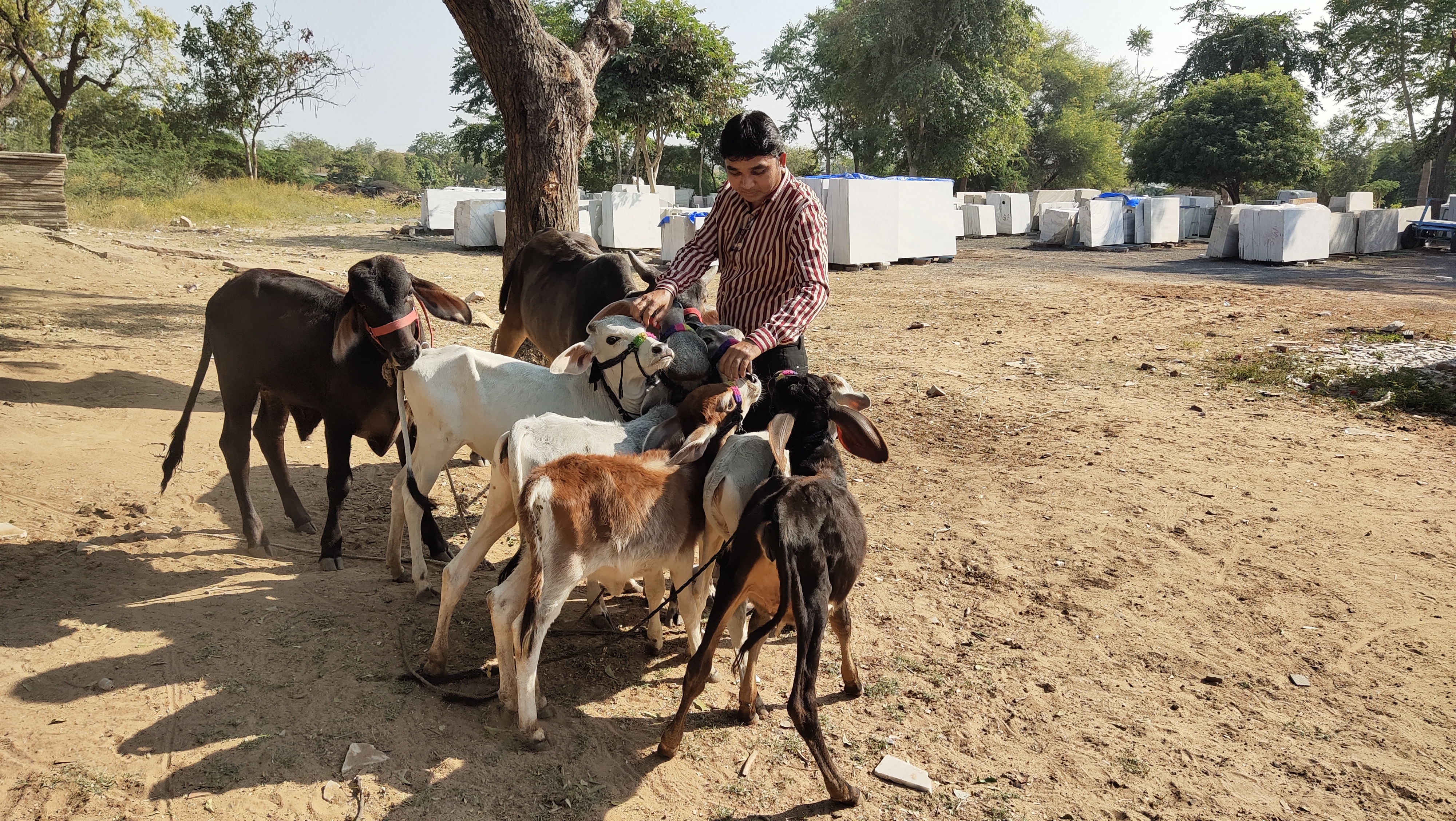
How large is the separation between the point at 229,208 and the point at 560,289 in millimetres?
26116

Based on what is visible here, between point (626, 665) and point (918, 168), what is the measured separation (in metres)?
37.5

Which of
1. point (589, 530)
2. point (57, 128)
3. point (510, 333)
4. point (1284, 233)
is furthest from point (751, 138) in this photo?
point (57, 128)

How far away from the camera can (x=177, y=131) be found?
39.2 metres

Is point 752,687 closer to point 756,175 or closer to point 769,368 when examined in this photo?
point 769,368

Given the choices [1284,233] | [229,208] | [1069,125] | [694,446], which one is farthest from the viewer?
[1069,125]

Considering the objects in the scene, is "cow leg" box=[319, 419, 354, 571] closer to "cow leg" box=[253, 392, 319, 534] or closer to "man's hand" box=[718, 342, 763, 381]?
"cow leg" box=[253, 392, 319, 534]

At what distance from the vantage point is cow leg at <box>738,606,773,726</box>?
3.46 metres

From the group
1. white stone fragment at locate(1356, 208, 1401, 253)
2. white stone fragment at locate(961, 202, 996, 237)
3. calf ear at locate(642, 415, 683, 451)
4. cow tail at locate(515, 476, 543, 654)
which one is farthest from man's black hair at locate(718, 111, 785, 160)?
white stone fragment at locate(961, 202, 996, 237)

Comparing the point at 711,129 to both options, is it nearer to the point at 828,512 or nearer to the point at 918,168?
the point at 918,168

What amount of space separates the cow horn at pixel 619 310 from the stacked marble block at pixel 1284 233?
838 inches

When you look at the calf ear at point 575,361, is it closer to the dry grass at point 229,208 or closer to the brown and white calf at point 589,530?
the brown and white calf at point 589,530

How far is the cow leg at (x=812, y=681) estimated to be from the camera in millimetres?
3047

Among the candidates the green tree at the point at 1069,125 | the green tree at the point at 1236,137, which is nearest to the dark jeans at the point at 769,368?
the green tree at the point at 1236,137

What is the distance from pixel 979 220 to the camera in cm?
3162
